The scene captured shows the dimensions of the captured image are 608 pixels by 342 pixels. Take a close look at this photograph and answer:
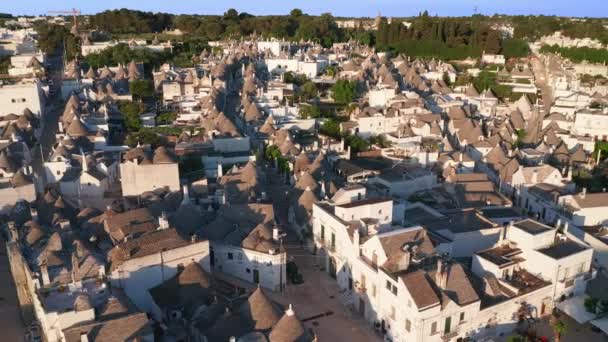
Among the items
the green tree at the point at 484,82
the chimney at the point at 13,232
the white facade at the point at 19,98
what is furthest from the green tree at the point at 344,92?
the chimney at the point at 13,232

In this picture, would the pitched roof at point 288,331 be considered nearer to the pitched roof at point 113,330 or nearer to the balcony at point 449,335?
the pitched roof at point 113,330

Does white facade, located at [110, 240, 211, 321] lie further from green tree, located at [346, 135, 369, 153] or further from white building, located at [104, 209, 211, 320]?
green tree, located at [346, 135, 369, 153]

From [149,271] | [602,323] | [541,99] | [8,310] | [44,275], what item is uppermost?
[541,99]

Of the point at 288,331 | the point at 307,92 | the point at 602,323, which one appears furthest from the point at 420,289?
the point at 307,92

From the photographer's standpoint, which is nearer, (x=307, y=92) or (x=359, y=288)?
(x=359, y=288)

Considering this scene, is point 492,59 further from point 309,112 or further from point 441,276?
point 441,276

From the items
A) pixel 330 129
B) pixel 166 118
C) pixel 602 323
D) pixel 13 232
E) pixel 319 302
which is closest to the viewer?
pixel 602 323
